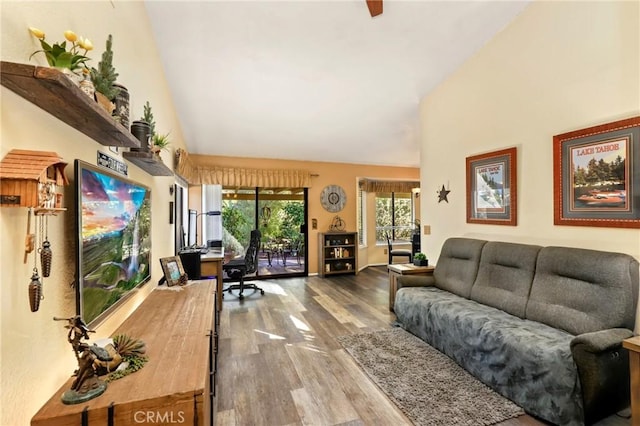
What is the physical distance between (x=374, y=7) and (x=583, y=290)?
2.77 metres

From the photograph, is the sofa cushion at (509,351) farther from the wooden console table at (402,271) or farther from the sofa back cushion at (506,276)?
the wooden console table at (402,271)

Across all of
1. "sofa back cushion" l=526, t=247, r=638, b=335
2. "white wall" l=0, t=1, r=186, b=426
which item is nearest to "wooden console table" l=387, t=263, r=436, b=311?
"sofa back cushion" l=526, t=247, r=638, b=335

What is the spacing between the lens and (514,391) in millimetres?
1982

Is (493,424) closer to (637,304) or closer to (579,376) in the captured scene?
(579,376)

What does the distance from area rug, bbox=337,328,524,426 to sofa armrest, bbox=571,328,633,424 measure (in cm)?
41

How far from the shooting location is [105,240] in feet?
4.76

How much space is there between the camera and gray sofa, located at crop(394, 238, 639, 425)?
1.72 m

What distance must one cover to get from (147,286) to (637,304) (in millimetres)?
3646

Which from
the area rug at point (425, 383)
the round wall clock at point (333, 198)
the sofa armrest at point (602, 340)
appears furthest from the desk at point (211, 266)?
the sofa armrest at point (602, 340)

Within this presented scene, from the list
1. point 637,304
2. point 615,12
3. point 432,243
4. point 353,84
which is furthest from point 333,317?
point 615,12

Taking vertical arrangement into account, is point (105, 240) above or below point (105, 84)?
below

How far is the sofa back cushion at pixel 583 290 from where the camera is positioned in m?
1.89

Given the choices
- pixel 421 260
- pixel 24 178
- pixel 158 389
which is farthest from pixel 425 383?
pixel 24 178

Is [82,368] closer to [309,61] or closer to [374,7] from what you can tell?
[374,7]
